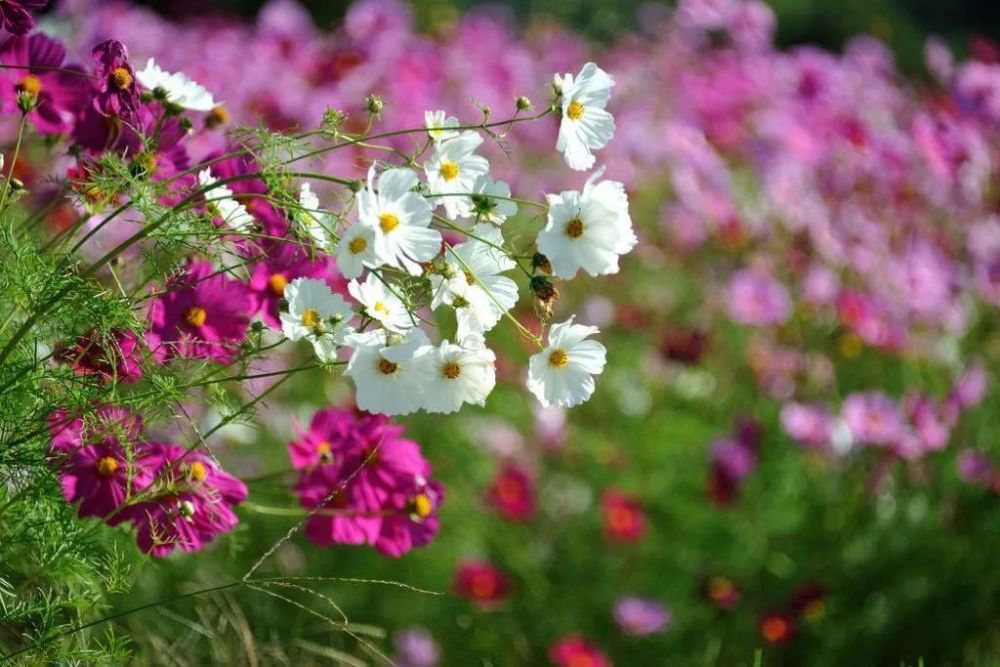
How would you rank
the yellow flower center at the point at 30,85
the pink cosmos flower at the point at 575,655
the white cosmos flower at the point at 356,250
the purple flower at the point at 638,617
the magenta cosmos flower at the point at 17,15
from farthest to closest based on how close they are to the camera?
the purple flower at the point at 638,617, the pink cosmos flower at the point at 575,655, the yellow flower center at the point at 30,85, the magenta cosmos flower at the point at 17,15, the white cosmos flower at the point at 356,250

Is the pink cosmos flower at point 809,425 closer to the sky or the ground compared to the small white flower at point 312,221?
closer to the ground

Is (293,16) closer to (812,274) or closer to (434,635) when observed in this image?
(812,274)

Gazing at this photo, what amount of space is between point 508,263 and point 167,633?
37.7 inches

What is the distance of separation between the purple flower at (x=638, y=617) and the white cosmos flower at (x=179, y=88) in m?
1.12

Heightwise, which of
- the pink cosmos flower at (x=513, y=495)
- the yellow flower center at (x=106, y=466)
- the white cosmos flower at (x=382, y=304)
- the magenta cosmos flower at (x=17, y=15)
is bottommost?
the pink cosmos flower at (x=513, y=495)

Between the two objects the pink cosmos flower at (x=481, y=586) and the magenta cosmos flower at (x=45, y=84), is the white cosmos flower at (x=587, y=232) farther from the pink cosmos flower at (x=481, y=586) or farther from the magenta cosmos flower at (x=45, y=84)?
the pink cosmos flower at (x=481, y=586)

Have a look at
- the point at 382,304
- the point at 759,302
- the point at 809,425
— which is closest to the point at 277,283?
the point at 382,304

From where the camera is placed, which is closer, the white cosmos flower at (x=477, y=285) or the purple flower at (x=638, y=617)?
the white cosmos flower at (x=477, y=285)

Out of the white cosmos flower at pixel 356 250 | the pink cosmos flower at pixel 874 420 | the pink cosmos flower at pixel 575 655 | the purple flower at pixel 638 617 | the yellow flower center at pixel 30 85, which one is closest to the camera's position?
the white cosmos flower at pixel 356 250

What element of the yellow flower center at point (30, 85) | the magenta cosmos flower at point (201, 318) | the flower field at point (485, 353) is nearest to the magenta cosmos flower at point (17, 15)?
the flower field at point (485, 353)

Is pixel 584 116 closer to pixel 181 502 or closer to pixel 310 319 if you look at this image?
pixel 310 319

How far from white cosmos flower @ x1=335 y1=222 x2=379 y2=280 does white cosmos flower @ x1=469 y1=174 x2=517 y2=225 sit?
9cm

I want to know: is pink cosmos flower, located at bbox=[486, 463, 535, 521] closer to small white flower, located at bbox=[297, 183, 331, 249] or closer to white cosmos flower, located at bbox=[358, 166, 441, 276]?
small white flower, located at bbox=[297, 183, 331, 249]

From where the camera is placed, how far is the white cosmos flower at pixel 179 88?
3.63 feet
